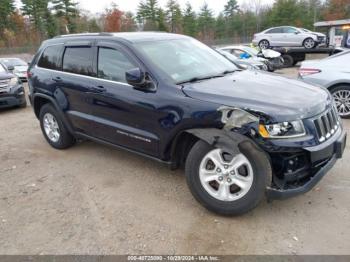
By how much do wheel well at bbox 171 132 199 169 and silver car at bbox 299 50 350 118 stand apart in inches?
161

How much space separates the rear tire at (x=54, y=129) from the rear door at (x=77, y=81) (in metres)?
0.47

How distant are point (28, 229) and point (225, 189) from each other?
2.01 m

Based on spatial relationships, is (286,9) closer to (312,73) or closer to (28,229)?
(312,73)

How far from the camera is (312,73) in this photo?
6.78 m

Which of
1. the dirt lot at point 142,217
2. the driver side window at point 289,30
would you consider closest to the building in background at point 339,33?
the driver side window at point 289,30

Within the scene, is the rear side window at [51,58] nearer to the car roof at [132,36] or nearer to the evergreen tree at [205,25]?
the car roof at [132,36]

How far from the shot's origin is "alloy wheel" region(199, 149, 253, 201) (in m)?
3.13

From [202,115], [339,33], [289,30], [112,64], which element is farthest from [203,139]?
[339,33]

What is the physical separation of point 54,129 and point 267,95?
12.1ft

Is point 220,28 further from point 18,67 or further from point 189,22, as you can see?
point 18,67

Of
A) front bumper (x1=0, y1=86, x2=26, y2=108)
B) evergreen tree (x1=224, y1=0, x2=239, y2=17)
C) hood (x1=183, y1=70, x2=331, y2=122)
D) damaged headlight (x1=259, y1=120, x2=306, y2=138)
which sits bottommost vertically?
front bumper (x1=0, y1=86, x2=26, y2=108)

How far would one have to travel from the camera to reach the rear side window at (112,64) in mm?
3988

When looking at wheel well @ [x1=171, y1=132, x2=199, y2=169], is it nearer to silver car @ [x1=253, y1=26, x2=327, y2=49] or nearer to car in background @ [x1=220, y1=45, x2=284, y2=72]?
car in background @ [x1=220, y1=45, x2=284, y2=72]

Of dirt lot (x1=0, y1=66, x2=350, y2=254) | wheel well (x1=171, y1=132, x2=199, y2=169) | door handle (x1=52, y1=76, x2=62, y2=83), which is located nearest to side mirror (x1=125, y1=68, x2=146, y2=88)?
→ wheel well (x1=171, y1=132, x2=199, y2=169)
